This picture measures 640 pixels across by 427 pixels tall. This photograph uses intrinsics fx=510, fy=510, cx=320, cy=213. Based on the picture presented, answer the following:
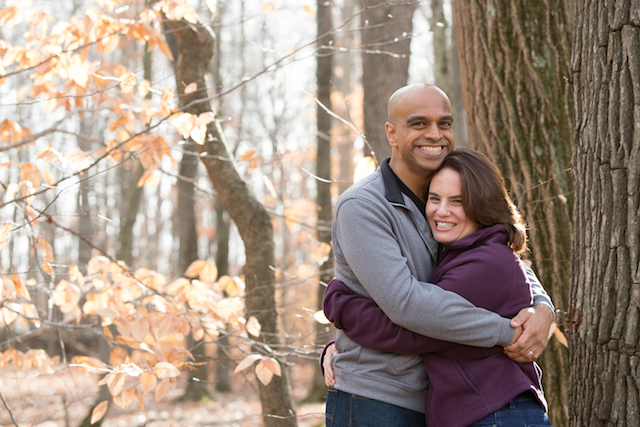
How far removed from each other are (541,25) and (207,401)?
10187 millimetres

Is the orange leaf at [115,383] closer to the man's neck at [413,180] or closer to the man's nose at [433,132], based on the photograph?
the man's neck at [413,180]

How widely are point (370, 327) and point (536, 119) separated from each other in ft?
6.94

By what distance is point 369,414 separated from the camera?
6.66 ft

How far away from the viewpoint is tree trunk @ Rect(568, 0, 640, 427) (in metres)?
2.09

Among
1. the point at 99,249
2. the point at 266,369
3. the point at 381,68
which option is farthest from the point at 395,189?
the point at 381,68

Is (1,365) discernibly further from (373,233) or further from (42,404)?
(42,404)

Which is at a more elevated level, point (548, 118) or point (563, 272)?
point (548, 118)

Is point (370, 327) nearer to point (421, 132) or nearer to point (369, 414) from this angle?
point (369, 414)

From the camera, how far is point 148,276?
14.0 ft

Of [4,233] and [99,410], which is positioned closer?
[4,233]

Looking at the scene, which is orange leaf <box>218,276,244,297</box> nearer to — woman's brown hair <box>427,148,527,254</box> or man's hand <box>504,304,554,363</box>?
woman's brown hair <box>427,148,527,254</box>

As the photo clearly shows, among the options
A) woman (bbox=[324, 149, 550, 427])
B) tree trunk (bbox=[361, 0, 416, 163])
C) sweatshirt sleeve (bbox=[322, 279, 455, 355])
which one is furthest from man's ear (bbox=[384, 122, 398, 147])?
tree trunk (bbox=[361, 0, 416, 163])

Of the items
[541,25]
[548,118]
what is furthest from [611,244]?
[541,25]

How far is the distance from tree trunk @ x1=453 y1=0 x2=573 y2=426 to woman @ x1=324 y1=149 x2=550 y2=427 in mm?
1255
